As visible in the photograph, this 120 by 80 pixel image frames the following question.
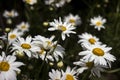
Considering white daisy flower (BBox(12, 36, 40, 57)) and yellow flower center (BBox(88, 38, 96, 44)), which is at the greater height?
white daisy flower (BBox(12, 36, 40, 57))

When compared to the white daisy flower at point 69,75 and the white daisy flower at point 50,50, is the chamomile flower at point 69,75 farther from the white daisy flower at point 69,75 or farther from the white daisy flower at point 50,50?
the white daisy flower at point 50,50

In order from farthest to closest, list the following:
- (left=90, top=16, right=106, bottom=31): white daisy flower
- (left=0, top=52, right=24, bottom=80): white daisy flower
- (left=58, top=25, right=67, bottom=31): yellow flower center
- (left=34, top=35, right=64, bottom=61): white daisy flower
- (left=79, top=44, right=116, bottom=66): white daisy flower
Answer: (left=90, top=16, right=106, bottom=31): white daisy flower, (left=58, top=25, right=67, bottom=31): yellow flower center, (left=34, top=35, right=64, bottom=61): white daisy flower, (left=79, top=44, right=116, bottom=66): white daisy flower, (left=0, top=52, right=24, bottom=80): white daisy flower

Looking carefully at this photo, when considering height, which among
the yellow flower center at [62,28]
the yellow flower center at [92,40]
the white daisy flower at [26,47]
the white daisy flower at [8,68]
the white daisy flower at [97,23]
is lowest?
the white daisy flower at [8,68]

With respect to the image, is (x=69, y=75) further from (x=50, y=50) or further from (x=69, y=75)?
(x=50, y=50)

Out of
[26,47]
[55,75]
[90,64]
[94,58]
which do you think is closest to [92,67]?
[90,64]

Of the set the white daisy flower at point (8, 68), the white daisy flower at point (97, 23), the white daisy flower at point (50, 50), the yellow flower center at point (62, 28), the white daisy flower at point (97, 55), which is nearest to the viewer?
the white daisy flower at point (8, 68)

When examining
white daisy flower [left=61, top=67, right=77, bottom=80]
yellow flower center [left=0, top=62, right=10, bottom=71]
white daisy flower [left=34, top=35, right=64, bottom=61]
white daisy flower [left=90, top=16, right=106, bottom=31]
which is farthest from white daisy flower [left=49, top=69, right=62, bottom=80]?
white daisy flower [left=90, top=16, right=106, bottom=31]

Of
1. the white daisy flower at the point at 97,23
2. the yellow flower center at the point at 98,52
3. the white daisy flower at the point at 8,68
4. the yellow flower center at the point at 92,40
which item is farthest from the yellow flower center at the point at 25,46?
the white daisy flower at the point at 97,23

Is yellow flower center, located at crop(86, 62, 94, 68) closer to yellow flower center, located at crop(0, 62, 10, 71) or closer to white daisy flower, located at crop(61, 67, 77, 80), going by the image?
white daisy flower, located at crop(61, 67, 77, 80)

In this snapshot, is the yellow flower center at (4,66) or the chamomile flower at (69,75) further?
the chamomile flower at (69,75)
